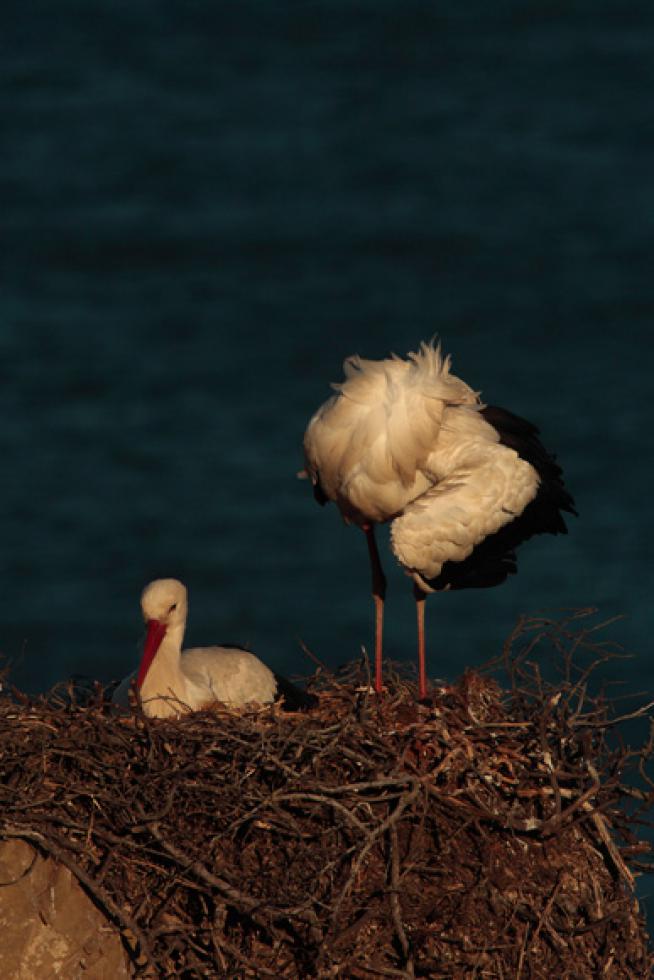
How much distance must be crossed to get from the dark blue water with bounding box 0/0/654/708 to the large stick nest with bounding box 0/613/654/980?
16792mm

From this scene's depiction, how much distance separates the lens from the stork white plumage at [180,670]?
517 inches

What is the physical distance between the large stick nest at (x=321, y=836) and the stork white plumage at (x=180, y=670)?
0.90 meters

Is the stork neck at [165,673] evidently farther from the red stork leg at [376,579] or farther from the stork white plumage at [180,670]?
the red stork leg at [376,579]

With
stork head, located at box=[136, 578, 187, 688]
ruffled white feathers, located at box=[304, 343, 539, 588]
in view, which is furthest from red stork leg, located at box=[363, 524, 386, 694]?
stork head, located at box=[136, 578, 187, 688]

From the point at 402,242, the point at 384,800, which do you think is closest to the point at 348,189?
the point at 402,242

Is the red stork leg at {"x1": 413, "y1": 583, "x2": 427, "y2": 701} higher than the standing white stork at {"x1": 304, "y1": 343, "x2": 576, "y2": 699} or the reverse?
the reverse

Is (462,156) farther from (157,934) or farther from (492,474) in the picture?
(157,934)

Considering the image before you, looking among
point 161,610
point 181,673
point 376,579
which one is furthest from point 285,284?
point 181,673

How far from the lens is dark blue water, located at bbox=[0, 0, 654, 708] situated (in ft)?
105

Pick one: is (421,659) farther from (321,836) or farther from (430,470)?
(321,836)

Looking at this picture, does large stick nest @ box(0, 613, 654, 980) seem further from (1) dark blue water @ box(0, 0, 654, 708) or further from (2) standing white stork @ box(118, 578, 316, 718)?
(1) dark blue water @ box(0, 0, 654, 708)

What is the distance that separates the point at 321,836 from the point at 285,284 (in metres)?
25.5

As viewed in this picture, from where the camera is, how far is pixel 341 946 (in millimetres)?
11812

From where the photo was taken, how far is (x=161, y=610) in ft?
44.2
